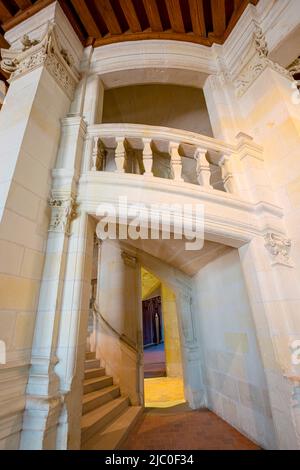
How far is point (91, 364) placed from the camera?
3.57 metres

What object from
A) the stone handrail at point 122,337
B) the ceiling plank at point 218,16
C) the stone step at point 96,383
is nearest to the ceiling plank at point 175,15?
the ceiling plank at point 218,16

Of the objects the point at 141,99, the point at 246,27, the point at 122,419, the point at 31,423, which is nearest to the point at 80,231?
the point at 31,423

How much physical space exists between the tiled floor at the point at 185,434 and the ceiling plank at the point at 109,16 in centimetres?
518

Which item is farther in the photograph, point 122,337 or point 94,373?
point 122,337

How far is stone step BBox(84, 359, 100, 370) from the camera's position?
11.5 feet

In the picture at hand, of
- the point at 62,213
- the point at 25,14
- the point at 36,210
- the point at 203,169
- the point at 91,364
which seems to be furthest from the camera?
the point at 91,364

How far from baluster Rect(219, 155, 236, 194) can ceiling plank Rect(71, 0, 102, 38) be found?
8.82 ft

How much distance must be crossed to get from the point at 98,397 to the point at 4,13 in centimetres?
501

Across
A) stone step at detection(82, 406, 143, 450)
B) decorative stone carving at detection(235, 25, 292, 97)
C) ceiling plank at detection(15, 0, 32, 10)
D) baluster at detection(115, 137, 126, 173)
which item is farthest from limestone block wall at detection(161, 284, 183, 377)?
ceiling plank at detection(15, 0, 32, 10)

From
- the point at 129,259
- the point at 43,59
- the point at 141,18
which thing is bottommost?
the point at 129,259

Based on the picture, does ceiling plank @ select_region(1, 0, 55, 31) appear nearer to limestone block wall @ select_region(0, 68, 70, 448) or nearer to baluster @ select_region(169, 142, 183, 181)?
limestone block wall @ select_region(0, 68, 70, 448)

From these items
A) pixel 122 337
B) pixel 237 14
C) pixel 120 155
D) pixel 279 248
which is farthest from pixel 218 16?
pixel 122 337

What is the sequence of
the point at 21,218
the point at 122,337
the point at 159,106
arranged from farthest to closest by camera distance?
the point at 159,106
the point at 122,337
the point at 21,218

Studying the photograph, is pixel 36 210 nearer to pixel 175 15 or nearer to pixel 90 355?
pixel 90 355
